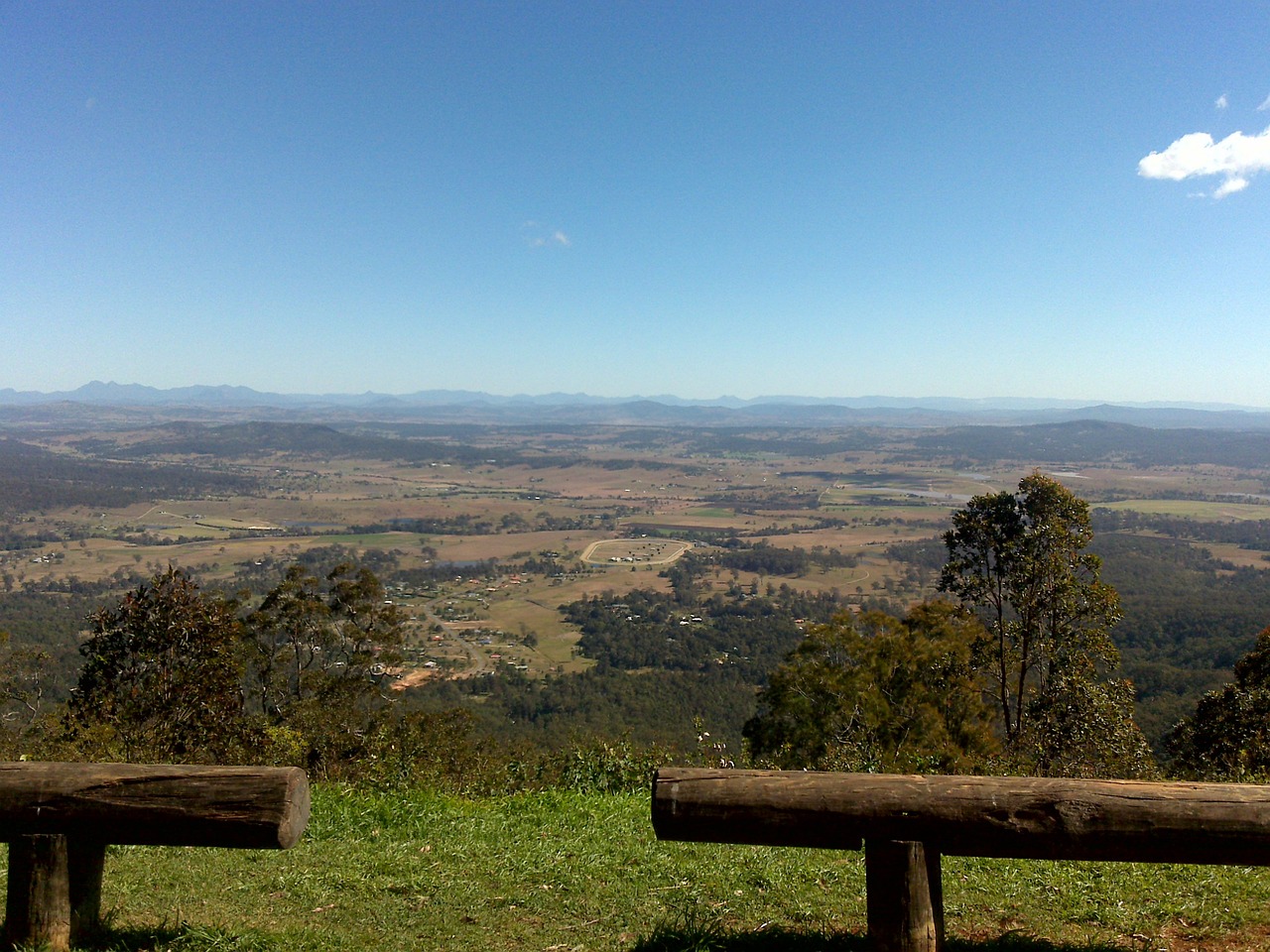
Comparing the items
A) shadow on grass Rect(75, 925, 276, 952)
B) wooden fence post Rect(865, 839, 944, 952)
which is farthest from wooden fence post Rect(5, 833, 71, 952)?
wooden fence post Rect(865, 839, 944, 952)

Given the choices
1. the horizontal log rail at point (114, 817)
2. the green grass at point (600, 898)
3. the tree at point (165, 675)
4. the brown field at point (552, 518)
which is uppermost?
the horizontal log rail at point (114, 817)

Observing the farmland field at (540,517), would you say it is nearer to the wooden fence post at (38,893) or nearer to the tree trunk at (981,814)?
the tree trunk at (981,814)

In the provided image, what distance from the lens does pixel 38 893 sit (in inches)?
118

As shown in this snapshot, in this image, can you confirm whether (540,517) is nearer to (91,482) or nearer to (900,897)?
(91,482)

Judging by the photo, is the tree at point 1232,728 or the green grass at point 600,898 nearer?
the green grass at point 600,898

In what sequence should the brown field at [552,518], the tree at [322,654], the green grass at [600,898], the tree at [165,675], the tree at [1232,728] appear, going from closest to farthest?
the green grass at [600,898]
the tree at [165,675]
the tree at [1232,728]
the tree at [322,654]
the brown field at [552,518]

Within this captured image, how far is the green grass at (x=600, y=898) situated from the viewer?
3277mm

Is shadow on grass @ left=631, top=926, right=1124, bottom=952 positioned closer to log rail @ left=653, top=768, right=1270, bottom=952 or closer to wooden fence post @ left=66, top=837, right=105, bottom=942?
log rail @ left=653, top=768, right=1270, bottom=952

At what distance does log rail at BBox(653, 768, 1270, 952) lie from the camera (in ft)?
8.86

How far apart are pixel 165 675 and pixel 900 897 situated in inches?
376

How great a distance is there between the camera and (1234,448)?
159 meters

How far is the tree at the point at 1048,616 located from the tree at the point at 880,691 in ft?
2.45

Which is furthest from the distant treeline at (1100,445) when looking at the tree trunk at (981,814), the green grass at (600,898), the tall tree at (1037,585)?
the tree trunk at (981,814)

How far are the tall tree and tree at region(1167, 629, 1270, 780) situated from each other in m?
1.49
